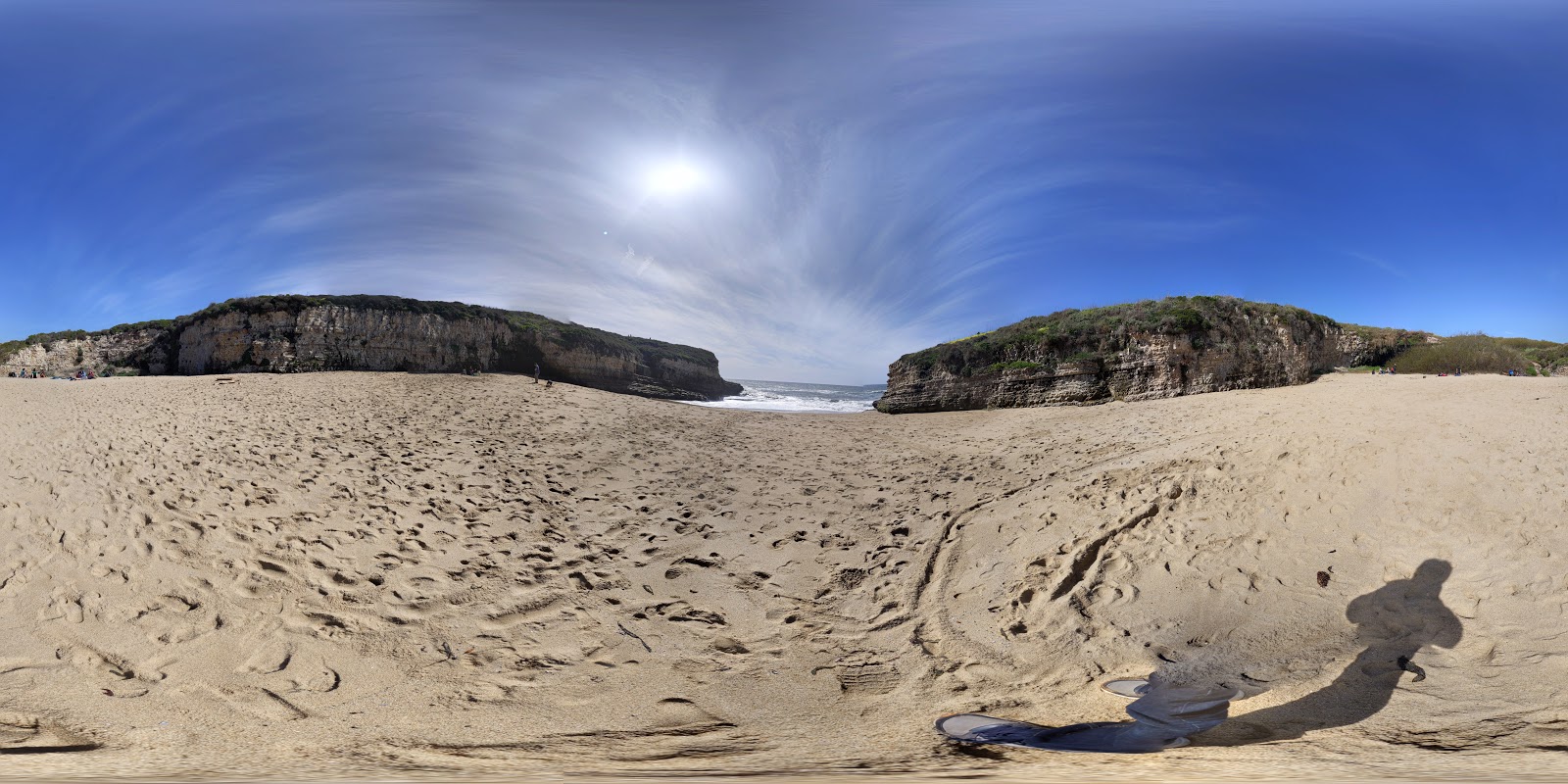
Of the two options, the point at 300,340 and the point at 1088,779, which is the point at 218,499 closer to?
the point at 1088,779

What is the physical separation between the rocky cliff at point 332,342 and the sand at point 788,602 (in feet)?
49.5

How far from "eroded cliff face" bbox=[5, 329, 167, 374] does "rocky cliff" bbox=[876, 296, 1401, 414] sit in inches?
1334

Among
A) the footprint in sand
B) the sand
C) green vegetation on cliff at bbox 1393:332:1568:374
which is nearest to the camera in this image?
the footprint in sand

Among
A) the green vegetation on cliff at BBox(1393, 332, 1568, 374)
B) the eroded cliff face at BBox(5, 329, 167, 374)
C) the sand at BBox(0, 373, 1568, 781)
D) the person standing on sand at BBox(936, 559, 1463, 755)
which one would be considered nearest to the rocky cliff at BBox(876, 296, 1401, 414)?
the green vegetation on cliff at BBox(1393, 332, 1568, 374)

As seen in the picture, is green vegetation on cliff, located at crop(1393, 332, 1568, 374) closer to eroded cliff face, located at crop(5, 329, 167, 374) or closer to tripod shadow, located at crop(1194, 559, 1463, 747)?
tripod shadow, located at crop(1194, 559, 1463, 747)

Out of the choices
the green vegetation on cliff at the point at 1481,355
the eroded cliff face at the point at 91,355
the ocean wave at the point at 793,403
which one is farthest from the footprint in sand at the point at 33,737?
the eroded cliff face at the point at 91,355

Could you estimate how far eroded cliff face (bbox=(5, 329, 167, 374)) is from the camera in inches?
1044

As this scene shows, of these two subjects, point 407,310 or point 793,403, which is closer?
point 407,310

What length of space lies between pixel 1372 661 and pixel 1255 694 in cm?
95

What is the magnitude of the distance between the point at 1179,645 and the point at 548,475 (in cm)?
919

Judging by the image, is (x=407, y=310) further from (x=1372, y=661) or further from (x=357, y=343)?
(x=1372, y=661)

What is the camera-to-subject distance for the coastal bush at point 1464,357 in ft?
57.0

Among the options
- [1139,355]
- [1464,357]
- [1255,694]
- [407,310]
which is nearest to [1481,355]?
[1464,357]

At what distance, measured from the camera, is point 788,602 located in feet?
20.2
